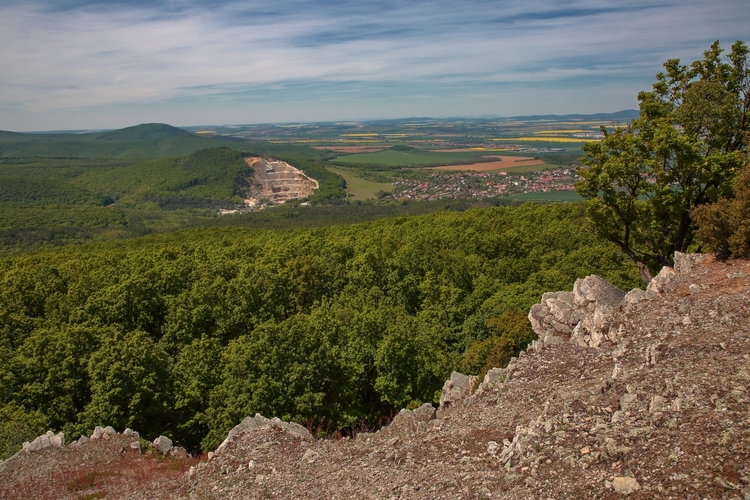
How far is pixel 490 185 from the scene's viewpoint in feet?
585

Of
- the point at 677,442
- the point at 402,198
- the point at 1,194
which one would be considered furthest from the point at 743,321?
the point at 1,194

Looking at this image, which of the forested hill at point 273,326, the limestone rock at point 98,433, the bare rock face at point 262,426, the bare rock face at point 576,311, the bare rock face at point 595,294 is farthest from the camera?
Result: the forested hill at point 273,326

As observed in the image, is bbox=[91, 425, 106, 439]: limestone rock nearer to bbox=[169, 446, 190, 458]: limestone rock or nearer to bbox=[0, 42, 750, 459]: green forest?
bbox=[0, 42, 750, 459]: green forest

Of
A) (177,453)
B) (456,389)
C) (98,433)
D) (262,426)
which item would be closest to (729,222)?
(456,389)

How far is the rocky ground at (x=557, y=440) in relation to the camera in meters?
10.4

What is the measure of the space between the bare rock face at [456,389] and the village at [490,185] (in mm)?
144442

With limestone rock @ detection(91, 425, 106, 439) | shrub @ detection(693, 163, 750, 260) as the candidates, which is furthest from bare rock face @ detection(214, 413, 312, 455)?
shrub @ detection(693, 163, 750, 260)

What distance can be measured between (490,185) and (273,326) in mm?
163010

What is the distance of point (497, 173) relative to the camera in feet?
652

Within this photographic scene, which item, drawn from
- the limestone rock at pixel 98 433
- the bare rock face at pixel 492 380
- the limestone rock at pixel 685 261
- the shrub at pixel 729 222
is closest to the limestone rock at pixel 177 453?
the limestone rock at pixel 98 433

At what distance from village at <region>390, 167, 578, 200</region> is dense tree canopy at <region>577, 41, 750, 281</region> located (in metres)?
139

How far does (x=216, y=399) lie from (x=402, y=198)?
156 m

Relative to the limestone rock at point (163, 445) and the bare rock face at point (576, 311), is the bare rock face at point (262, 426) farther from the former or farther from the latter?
the bare rock face at point (576, 311)

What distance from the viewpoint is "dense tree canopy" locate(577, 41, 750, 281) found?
19.9 meters
